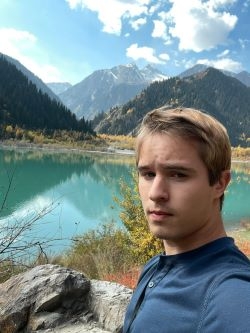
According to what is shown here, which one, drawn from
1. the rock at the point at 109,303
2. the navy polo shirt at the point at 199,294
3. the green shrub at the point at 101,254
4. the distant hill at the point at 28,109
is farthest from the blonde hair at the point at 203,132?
the distant hill at the point at 28,109

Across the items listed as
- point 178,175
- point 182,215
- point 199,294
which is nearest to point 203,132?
point 178,175

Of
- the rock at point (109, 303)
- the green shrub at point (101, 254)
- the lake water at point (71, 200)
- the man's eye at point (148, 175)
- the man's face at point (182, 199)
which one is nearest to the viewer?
the man's face at point (182, 199)

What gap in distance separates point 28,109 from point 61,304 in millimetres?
123065

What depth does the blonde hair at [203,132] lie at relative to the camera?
1.38 meters

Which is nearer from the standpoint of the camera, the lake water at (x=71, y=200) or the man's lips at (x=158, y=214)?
the man's lips at (x=158, y=214)

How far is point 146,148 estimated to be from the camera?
1.49 m

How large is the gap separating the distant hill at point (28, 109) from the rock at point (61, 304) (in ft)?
344

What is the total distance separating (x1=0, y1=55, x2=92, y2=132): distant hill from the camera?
113438mm

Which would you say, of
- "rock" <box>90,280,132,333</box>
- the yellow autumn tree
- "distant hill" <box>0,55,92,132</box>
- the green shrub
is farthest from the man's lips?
"distant hill" <box>0,55,92,132</box>

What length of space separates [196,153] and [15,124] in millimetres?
110830

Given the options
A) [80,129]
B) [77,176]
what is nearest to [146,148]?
[77,176]

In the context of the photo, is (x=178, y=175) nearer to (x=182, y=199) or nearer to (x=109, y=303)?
(x=182, y=199)

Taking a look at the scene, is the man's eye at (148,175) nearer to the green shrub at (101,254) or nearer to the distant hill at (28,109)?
the green shrub at (101,254)

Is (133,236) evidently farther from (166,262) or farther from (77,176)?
(77,176)
